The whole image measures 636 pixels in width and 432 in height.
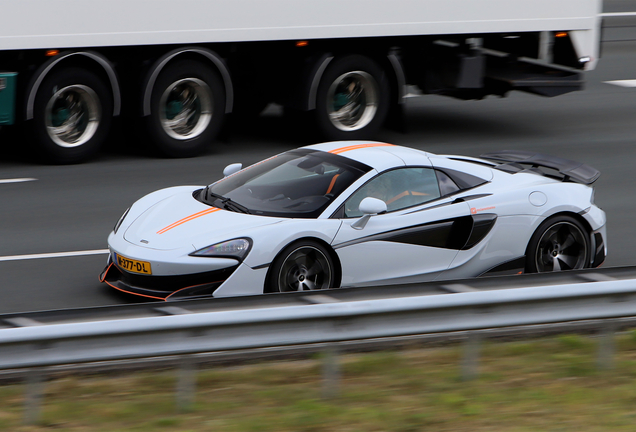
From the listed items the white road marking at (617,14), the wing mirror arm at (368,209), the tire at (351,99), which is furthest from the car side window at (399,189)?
the white road marking at (617,14)

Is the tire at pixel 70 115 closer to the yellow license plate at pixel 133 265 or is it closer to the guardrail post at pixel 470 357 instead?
the yellow license plate at pixel 133 265

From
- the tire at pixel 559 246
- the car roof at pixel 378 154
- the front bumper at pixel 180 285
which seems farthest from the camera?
the tire at pixel 559 246

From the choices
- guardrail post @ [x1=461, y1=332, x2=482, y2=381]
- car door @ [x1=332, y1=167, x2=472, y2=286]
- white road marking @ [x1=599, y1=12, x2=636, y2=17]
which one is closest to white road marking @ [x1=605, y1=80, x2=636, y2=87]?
white road marking @ [x1=599, y1=12, x2=636, y2=17]

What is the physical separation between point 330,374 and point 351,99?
8.72 meters

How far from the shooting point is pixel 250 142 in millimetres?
13688

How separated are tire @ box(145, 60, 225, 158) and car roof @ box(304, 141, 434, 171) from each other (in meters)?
4.50

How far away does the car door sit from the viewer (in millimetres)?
7371

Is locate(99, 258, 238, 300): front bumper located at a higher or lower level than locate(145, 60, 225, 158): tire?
lower

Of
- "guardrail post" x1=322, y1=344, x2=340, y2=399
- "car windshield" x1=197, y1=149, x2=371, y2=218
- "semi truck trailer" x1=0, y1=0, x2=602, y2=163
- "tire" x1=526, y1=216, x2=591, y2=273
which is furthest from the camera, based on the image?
"semi truck trailer" x1=0, y1=0, x2=602, y2=163

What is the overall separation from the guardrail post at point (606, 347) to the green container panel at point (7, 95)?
8079 mm

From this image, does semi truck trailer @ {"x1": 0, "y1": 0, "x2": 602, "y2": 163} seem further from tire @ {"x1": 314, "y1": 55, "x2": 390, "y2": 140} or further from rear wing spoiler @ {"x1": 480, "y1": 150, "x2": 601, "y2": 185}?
rear wing spoiler @ {"x1": 480, "y1": 150, "x2": 601, "y2": 185}

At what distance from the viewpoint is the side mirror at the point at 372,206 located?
728 cm

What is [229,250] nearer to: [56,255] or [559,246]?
[56,255]

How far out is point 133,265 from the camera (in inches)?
281
